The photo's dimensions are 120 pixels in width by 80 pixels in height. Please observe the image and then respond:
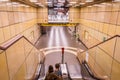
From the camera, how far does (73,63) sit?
31.7 feet

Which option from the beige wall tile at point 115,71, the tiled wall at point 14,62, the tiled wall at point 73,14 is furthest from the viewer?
the tiled wall at point 73,14

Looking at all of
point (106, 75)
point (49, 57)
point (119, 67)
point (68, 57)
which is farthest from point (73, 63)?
point (119, 67)

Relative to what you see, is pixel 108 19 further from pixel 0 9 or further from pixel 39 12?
pixel 39 12

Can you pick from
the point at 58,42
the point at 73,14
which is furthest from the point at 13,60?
the point at 73,14

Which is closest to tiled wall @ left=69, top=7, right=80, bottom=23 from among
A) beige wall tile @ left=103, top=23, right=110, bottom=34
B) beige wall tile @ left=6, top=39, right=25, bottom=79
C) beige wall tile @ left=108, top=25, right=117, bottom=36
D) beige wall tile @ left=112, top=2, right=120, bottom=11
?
beige wall tile @ left=103, top=23, right=110, bottom=34

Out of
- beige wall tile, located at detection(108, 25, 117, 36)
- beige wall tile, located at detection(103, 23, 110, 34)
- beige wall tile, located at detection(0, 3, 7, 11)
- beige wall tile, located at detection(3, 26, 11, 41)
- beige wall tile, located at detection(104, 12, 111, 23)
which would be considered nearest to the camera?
beige wall tile, located at detection(0, 3, 7, 11)

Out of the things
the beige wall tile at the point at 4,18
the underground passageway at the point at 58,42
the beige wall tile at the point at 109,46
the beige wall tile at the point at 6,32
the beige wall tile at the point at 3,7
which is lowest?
the underground passageway at the point at 58,42

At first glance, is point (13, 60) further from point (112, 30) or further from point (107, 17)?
point (107, 17)

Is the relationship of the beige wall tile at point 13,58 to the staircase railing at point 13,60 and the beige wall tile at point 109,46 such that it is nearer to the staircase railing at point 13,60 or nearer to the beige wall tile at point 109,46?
the staircase railing at point 13,60

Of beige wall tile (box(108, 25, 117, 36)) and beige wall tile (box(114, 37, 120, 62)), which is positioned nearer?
beige wall tile (box(114, 37, 120, 62))

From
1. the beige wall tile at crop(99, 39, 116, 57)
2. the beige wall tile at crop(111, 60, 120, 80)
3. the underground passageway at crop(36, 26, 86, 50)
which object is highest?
the beige wall tile at crop(99, 39, 116, 57)

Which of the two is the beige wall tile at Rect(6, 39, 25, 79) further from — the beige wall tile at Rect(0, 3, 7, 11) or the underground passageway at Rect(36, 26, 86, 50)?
the underground passageway at Rect(36, 26, 86, 50)

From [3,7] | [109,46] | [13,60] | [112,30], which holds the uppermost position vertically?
[3,7]

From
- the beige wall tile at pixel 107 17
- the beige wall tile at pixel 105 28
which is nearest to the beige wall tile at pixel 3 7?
the beige wall tile at pixel 107 17
